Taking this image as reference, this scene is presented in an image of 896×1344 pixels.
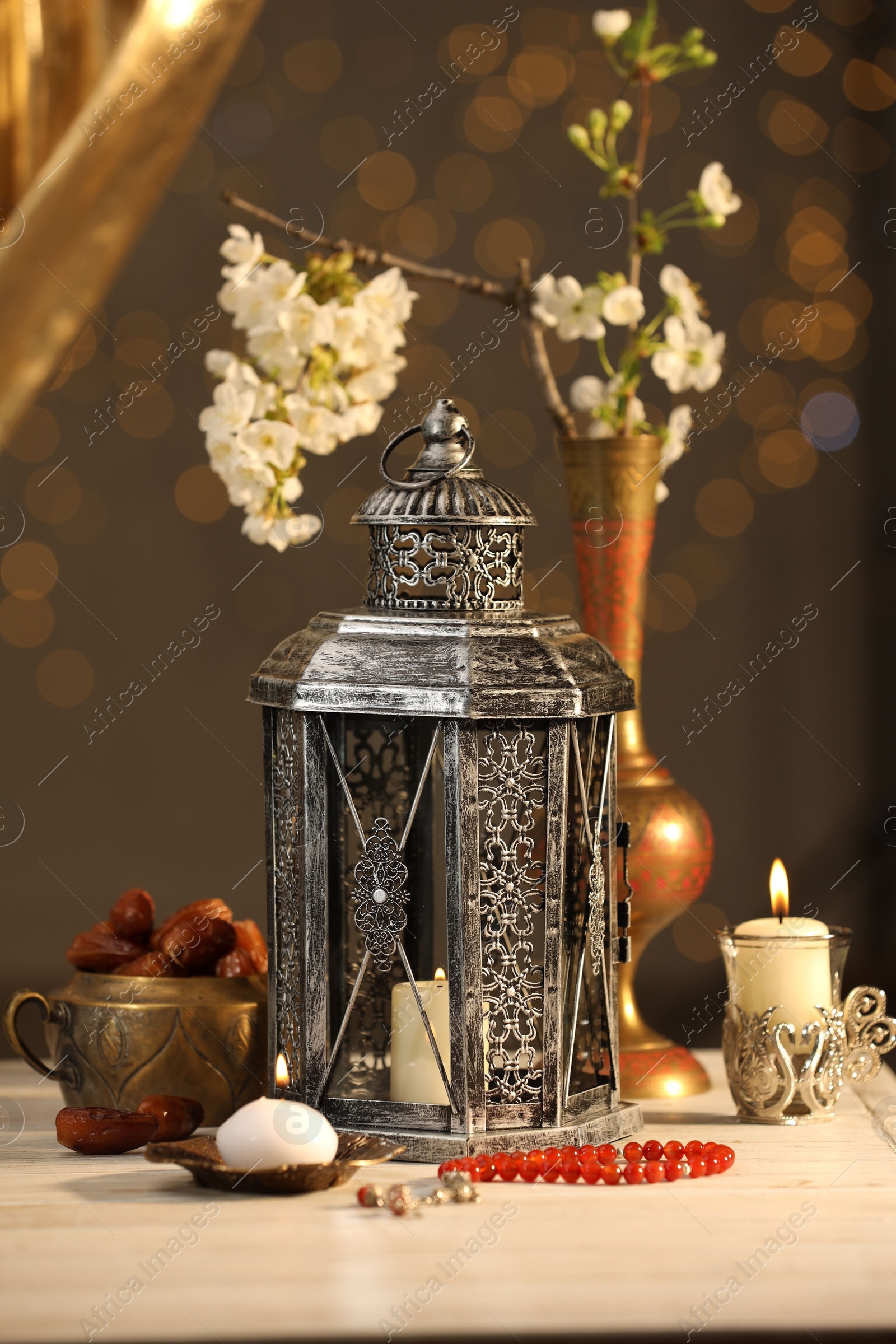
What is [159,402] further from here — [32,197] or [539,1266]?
[32,197]

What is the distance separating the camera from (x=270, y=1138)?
0.91 meters

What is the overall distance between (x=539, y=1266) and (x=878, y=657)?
1.27m

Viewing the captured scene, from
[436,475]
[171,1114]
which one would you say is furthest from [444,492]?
[171,1114]

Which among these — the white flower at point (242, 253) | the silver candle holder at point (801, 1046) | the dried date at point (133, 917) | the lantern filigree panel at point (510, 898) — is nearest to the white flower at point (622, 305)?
the white flower at point (242, 253)

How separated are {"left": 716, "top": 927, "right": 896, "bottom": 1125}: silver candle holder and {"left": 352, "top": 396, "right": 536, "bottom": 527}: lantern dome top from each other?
1.22 ft

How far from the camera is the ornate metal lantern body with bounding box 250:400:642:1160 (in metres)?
0.98

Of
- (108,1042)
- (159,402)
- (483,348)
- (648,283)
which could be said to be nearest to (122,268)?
(159,402)

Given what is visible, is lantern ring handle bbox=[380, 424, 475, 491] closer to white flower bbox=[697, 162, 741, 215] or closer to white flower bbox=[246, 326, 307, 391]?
white flower bbox=[246, 326, 307, 391]

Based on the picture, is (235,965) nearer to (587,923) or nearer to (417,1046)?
(417,1046)

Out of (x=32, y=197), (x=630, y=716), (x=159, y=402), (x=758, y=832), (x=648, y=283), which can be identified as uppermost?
(x=648, y=283)

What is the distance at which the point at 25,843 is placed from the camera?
1829 millimetres

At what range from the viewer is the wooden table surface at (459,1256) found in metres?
0.72

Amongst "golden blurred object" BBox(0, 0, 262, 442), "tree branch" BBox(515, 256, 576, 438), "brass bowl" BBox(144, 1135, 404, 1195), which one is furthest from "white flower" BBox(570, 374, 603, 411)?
"golden blurred object" BBox(0, 0, 262, 442)

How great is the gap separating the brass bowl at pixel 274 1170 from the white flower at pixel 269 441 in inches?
19.8
